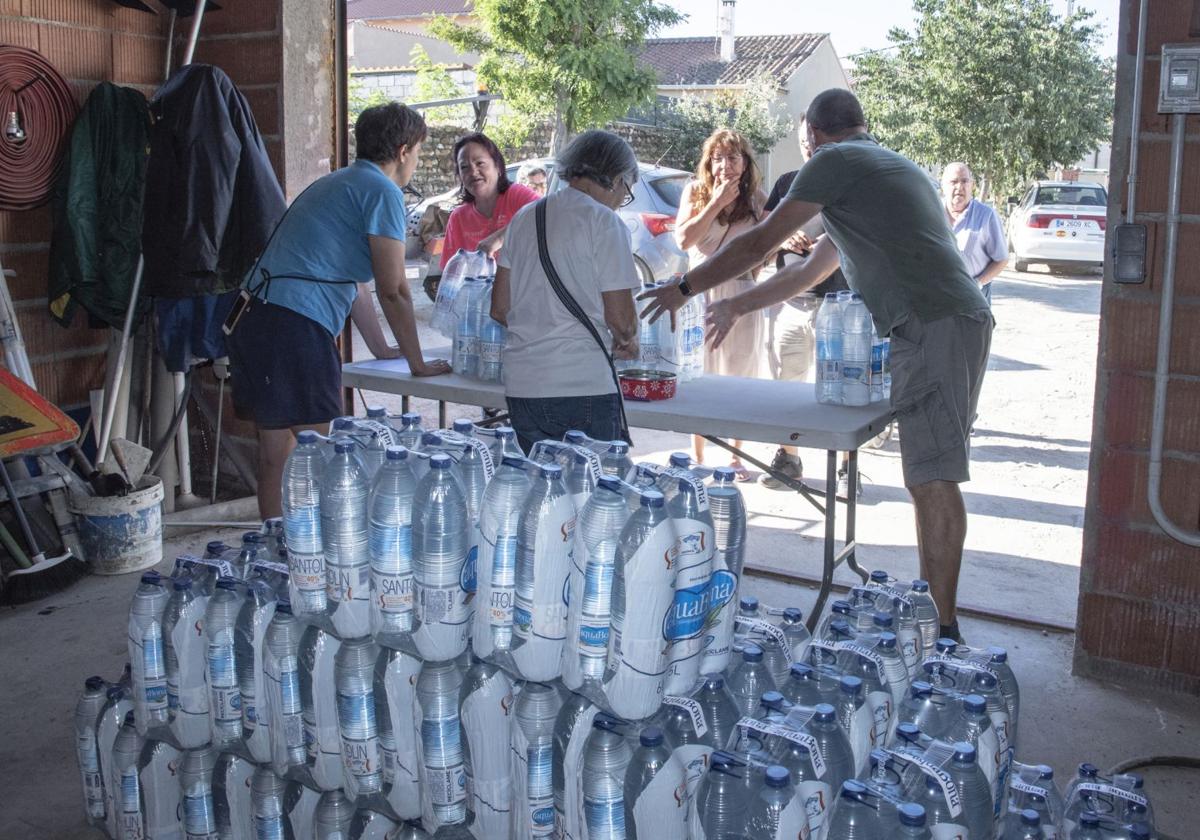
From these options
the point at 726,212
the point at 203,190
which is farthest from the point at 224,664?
the point at 726,212

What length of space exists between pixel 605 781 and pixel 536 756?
0.20 metres

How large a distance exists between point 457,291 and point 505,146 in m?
18.9

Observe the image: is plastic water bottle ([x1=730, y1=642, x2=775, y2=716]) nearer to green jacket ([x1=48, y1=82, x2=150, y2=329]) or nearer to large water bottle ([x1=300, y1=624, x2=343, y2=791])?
large water bottle ([x1=300, y1=624, x2=343, y2=791])

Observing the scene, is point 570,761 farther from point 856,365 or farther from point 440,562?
point 856,365

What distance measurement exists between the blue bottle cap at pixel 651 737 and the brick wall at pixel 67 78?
4400 mm

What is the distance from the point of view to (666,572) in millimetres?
2002

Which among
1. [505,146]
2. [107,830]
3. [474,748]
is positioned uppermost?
[505,146]

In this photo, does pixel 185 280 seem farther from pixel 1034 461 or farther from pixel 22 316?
pixel 1034 461

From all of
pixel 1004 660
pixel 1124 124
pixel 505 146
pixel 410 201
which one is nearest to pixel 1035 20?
pixel 505 146

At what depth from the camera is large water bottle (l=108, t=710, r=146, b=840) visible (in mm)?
2678

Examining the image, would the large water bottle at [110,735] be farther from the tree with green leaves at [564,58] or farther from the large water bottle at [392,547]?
the tree with green leaves at [564,58]

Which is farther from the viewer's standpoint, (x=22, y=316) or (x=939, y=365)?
(x=22, y=316)

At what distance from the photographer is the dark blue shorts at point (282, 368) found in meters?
3.90

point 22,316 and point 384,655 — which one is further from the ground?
point 22,316
